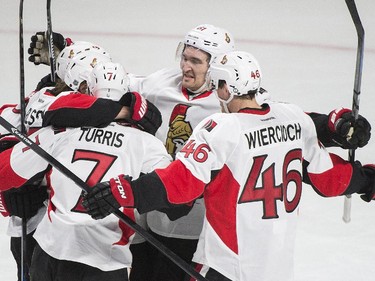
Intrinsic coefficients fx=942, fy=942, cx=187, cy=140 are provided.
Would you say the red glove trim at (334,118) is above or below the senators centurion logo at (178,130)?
above

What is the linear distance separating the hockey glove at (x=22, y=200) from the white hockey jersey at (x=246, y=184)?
0.74m

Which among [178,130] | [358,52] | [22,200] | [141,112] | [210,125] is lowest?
[22,200]

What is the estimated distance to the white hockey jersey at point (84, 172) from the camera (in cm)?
310

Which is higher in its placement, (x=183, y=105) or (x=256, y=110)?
(x=256, y=110)

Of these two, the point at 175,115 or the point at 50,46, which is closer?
the point at 175,115

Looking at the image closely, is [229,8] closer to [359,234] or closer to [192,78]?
[359,234]

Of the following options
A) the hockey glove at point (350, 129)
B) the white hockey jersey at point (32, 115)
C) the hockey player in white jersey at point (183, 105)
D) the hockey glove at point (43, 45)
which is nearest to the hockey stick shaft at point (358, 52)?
the hockey glove at point (350, 129)

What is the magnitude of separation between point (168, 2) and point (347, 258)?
512cm

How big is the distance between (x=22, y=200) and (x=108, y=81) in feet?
1.87

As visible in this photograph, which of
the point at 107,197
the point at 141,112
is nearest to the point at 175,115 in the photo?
the point at 141,112

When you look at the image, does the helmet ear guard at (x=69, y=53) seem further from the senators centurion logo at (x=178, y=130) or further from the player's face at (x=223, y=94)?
the player's face at (x=223, y=94)

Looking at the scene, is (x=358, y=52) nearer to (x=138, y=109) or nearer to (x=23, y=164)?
(x=138, y=109)

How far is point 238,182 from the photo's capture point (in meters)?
2.92

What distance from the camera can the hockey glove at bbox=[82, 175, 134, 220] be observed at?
2.80 meters
